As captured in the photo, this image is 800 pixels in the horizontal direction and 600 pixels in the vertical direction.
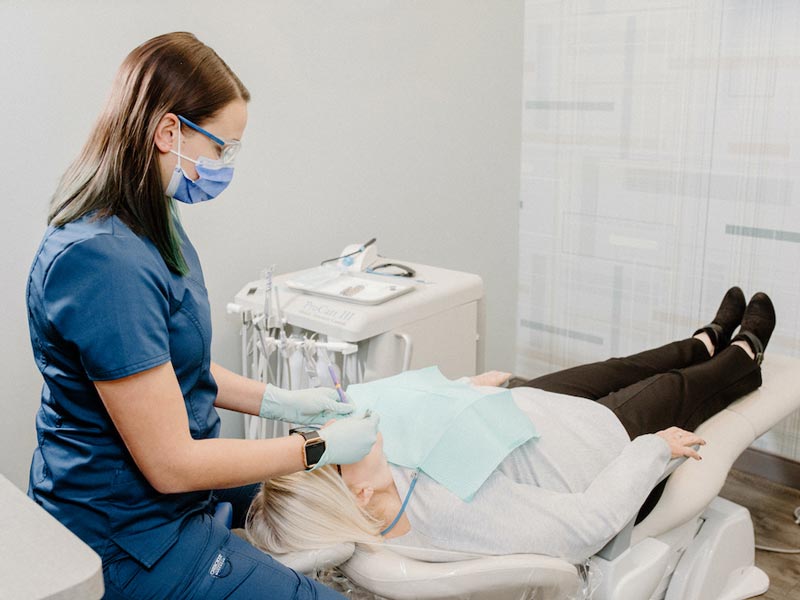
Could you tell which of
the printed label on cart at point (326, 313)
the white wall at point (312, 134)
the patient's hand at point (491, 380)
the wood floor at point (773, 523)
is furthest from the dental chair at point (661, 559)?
the white wall at point (312, 134)

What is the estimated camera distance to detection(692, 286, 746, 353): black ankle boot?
2396 millimetres

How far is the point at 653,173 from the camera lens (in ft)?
9.12

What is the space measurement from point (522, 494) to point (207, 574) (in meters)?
0.58

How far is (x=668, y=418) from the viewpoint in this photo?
78.0 inches

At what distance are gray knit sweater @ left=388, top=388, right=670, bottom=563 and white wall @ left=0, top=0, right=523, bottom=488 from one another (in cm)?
100

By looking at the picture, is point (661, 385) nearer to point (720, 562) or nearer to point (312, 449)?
point (720, 562)

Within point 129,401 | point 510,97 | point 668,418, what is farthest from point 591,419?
point 510,97

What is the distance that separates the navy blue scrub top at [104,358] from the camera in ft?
3.61

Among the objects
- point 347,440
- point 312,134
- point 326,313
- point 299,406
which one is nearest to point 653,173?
point 312,134

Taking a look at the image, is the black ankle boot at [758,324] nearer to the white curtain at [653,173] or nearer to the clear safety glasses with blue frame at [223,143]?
the white curtain at [653,173]

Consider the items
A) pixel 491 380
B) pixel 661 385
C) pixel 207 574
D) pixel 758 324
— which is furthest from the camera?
pixel 758 324

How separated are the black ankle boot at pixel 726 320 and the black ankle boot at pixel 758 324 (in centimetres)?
2

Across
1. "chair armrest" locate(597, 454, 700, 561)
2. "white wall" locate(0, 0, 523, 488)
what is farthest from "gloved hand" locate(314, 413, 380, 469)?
"white wall" locate(0, 0, 523, 488)

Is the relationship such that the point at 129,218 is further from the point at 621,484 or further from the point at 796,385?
the point at 796,385
